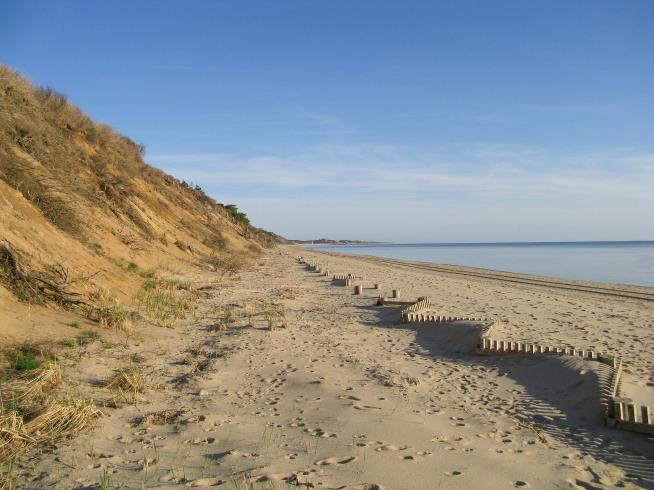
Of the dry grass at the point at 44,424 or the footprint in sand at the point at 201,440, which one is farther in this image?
the footprint in sand at the point at 201,440

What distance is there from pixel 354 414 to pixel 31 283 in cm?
566

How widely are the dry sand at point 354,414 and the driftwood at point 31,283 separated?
140 centimetres

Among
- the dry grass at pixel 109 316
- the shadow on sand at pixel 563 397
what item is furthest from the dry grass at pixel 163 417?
the shadow on sand at pixel 563 397

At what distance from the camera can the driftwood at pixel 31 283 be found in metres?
7.29

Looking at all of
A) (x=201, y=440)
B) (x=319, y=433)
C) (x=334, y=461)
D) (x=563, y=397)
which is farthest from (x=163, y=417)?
(x=563, y=397)

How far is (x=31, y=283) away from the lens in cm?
747

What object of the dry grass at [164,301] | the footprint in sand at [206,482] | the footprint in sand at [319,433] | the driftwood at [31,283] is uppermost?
the driftwood at [31,283]

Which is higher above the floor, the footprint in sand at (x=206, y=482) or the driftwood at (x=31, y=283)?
the driftwood at (x=31, y=283)

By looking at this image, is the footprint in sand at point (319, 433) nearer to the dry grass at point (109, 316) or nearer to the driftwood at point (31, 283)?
the dry grass at point (109, 316)

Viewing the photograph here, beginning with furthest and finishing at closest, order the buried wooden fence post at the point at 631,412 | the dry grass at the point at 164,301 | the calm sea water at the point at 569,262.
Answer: the calm sea water at the point at 569,262, the dry grass at the point at 164,301, the buried wooden fence post at the point at 631,412

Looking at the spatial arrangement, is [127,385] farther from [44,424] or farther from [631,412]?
[631,412]

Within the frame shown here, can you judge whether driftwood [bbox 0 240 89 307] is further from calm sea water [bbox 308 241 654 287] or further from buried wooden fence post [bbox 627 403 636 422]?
calm sea water [bbox 308 241 654 287]

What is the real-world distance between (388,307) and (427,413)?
299 inches

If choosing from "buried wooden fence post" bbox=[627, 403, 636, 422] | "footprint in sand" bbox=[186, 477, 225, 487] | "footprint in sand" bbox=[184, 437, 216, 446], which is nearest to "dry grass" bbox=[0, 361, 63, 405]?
"footprint in sand" bbox=[184, 437, 216, 446]
